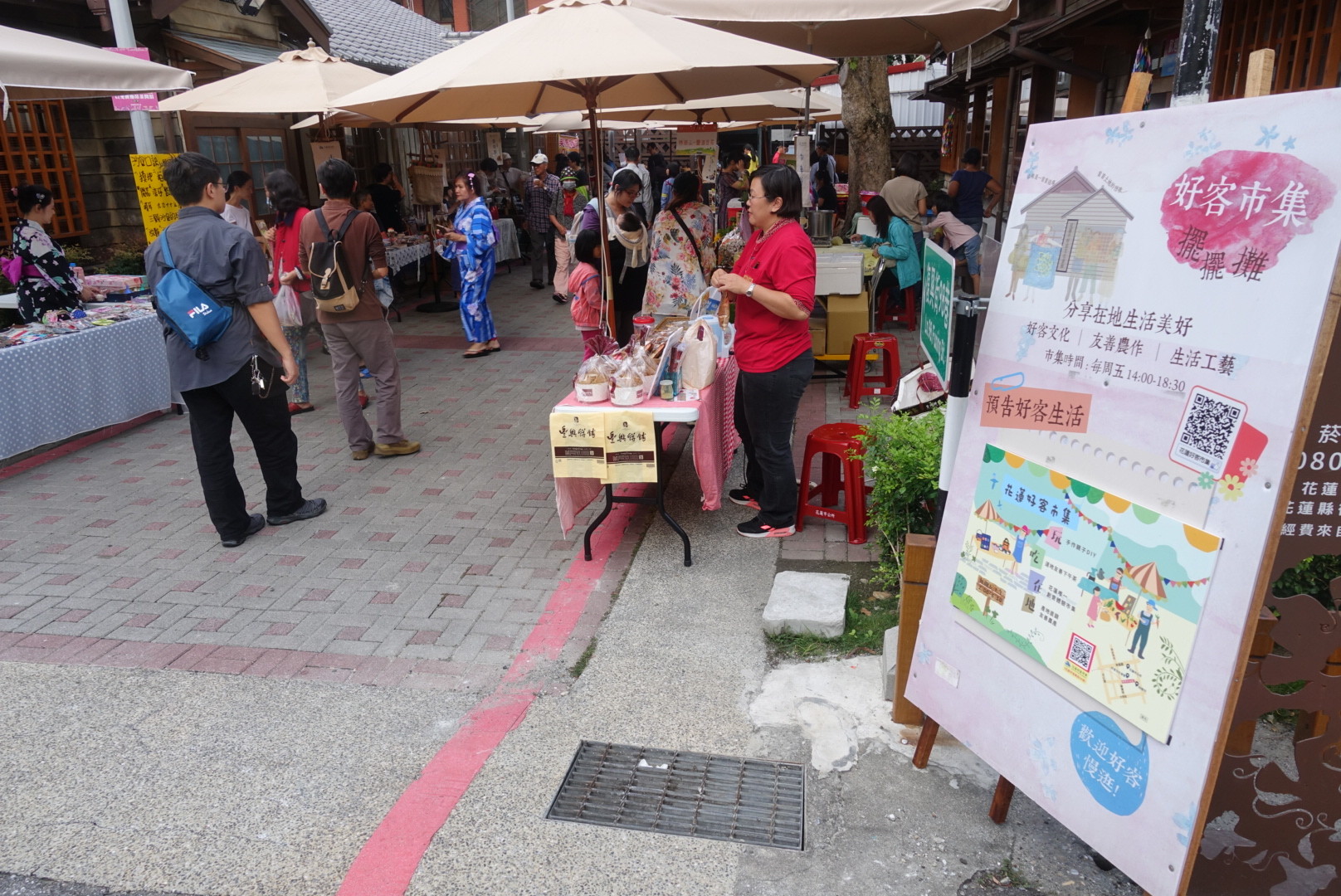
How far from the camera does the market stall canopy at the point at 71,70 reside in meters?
5.15

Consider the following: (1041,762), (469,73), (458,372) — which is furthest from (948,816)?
(458,372)

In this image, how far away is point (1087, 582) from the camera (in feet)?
7.34

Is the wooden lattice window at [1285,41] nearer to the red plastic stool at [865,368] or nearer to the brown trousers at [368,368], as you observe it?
the red plastic stool at [865,368]

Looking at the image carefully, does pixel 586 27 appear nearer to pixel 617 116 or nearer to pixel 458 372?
pixel 458 372

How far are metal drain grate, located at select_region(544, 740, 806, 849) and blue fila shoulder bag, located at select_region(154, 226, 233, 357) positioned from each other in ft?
9.62

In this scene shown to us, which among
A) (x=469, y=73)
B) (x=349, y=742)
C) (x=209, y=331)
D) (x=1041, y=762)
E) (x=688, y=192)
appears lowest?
(x=349, y=742)

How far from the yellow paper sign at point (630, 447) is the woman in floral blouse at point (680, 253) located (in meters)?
2.93

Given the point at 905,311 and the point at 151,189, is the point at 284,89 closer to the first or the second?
the point at 151,189

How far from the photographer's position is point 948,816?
2811mm

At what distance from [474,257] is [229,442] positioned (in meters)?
4.54

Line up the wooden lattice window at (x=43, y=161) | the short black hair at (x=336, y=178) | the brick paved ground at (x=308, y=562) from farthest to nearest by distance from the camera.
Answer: the wooden lattice window at (x=43, y=161)
the short black hair at (x=336, y=178)
the brick paved ground at (x=308, y=562)

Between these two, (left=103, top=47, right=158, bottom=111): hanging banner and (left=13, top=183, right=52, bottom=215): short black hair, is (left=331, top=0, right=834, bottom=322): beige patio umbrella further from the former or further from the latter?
(left=103, top=47, right=158, bottom=111): hanging banner

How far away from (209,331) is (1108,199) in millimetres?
4147

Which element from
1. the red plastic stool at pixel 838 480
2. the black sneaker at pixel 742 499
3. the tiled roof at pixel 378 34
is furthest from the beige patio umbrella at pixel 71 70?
the tiled roof at pixel 378 34
